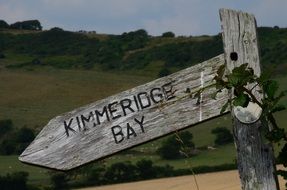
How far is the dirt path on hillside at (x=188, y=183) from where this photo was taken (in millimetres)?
26625

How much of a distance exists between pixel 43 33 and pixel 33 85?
929 inches

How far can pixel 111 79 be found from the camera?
222ft

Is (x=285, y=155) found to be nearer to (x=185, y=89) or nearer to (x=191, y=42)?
(x=185, y=89)

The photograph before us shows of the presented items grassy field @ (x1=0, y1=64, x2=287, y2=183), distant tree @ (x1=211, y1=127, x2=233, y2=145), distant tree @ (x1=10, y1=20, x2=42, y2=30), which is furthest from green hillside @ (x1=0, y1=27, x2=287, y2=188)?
distant tree @ (x1=211, y1=127, x2=233, y2=145)

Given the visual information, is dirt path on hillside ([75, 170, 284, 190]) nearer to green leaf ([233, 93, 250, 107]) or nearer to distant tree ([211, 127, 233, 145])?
distant tree ([211, 127, 233, 145])

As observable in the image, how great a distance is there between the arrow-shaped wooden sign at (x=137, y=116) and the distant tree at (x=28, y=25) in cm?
9632

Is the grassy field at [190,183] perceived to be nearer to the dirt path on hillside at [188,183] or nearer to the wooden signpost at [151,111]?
the dirt path on hillside at [188,183]

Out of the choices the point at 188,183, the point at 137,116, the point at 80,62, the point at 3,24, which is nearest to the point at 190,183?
the point at 188,183

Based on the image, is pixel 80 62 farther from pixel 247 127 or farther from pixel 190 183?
pixel 247 127

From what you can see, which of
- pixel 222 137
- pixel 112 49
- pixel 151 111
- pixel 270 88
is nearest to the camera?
pixel 270 88

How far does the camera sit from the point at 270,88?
299 cm

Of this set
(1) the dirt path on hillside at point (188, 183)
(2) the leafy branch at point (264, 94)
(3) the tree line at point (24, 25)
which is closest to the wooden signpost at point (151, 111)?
(2) the leafy branch at point (264, 94)

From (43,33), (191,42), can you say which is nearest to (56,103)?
(191,42)

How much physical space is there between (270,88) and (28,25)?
3947 inches
